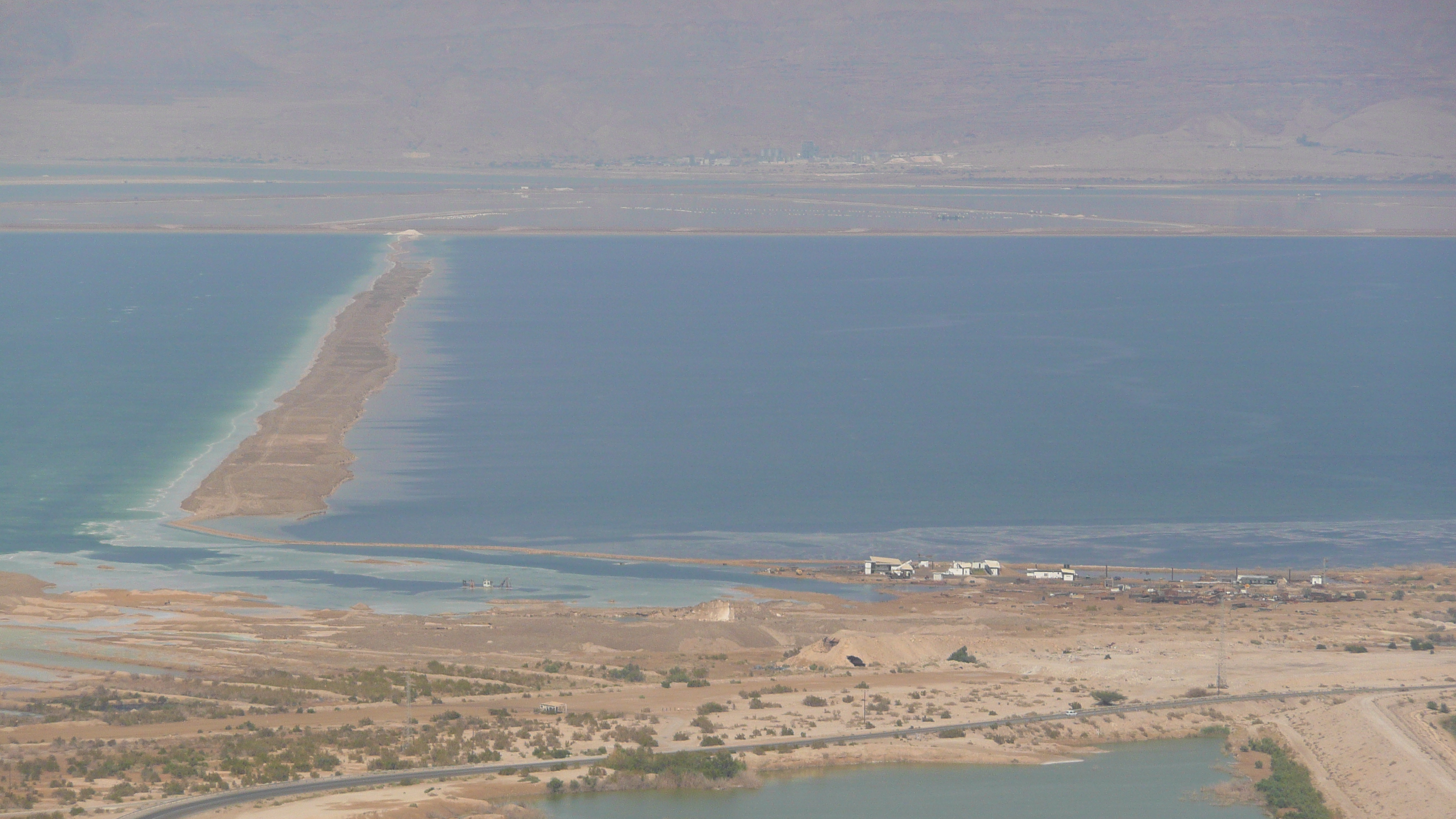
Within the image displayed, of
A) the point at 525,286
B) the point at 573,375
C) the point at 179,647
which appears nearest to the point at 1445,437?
the point at 573,375

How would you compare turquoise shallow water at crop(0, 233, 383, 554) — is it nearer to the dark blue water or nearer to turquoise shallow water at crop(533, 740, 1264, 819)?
the dark blue water

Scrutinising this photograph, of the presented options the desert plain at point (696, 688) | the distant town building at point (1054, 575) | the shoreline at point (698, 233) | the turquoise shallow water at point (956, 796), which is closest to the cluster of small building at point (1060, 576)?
the distant town building at point (1054, 575)

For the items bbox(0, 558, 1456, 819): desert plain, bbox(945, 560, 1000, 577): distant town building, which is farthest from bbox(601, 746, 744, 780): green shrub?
bbox(945, 560, 1000, 577): distant town building

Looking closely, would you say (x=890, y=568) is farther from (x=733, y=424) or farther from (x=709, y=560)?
(x=733, y=424)

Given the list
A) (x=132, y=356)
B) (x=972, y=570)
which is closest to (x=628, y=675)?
(x=972, y=570)

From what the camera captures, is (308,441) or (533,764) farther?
(308,441)

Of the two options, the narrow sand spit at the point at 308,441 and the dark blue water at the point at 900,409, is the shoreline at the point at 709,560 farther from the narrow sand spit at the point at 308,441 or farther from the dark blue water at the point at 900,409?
the narrow sand spit at the point at 308,441
